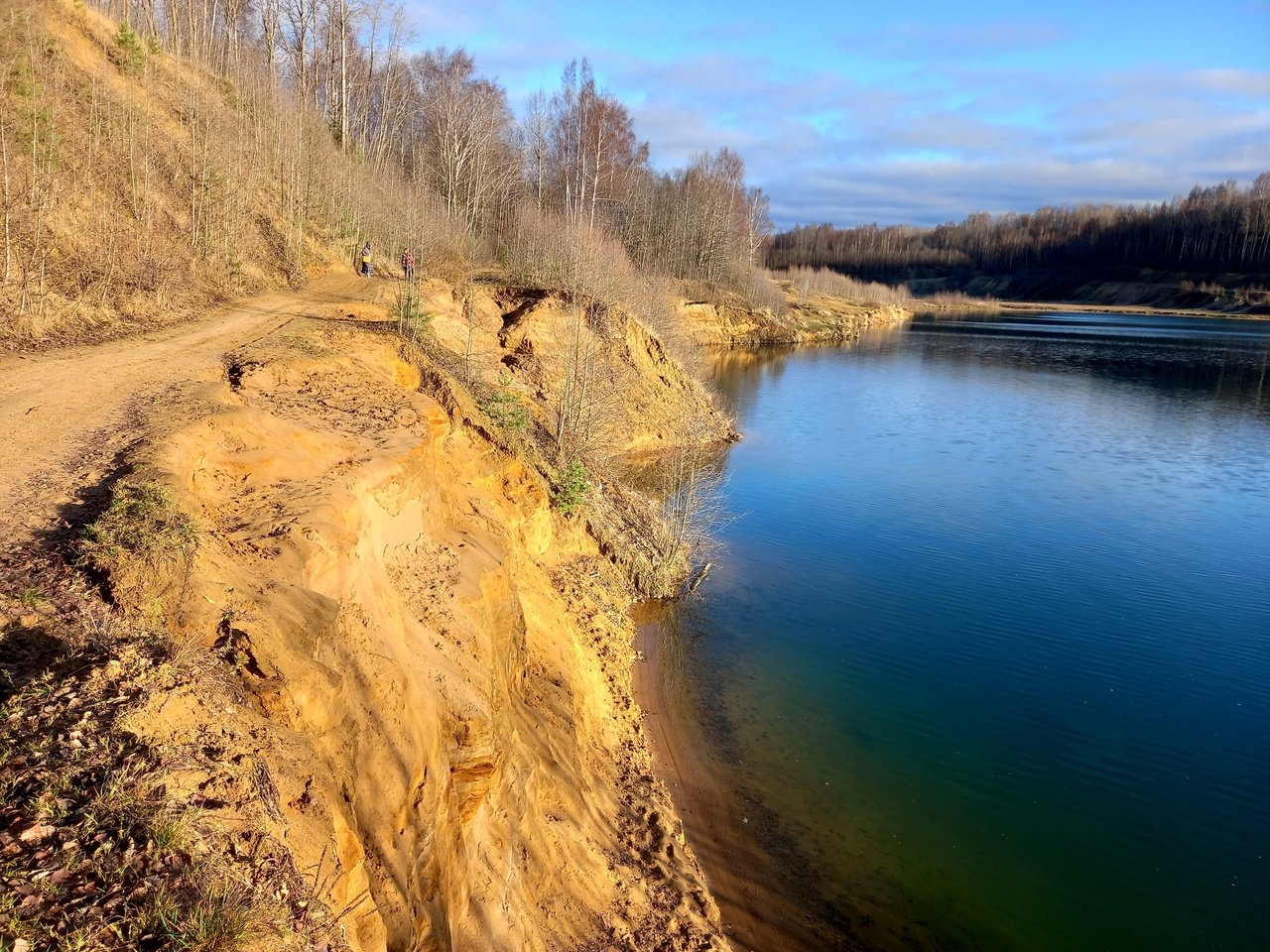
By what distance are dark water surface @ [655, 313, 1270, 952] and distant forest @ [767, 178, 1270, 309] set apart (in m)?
117

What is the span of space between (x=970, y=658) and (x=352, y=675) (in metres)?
12.4

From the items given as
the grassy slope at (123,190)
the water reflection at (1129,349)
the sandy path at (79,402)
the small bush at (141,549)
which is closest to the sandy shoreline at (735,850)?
the small bush at (141,549)

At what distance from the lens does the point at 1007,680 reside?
1402 cm

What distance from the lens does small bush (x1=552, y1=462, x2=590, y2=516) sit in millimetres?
15531

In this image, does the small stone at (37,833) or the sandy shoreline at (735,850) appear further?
the sandy shoreline at (735,850)

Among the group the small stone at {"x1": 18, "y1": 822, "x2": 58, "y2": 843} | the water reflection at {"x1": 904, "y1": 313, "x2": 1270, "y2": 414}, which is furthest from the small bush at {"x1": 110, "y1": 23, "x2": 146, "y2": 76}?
the water reflection at {"x1": 904, "y1": 313, "x2": 1270, "y2": 414}

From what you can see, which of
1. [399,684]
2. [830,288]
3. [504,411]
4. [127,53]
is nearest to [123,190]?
[127,53]

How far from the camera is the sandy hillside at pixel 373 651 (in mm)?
5098

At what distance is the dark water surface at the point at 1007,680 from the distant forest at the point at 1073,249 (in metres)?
117

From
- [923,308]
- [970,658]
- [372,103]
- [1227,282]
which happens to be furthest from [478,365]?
[1227,282]

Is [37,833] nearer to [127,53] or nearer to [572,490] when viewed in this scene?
[572,490]

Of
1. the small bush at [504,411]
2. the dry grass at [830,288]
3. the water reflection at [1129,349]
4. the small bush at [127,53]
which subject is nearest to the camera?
the small bush at [504,411]

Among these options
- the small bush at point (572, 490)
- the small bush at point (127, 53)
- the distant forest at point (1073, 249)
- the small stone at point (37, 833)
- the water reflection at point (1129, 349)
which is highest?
the distant forest at point (1073, 249)

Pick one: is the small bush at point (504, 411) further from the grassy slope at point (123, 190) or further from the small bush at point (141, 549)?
the small bush at point (141, 549)
